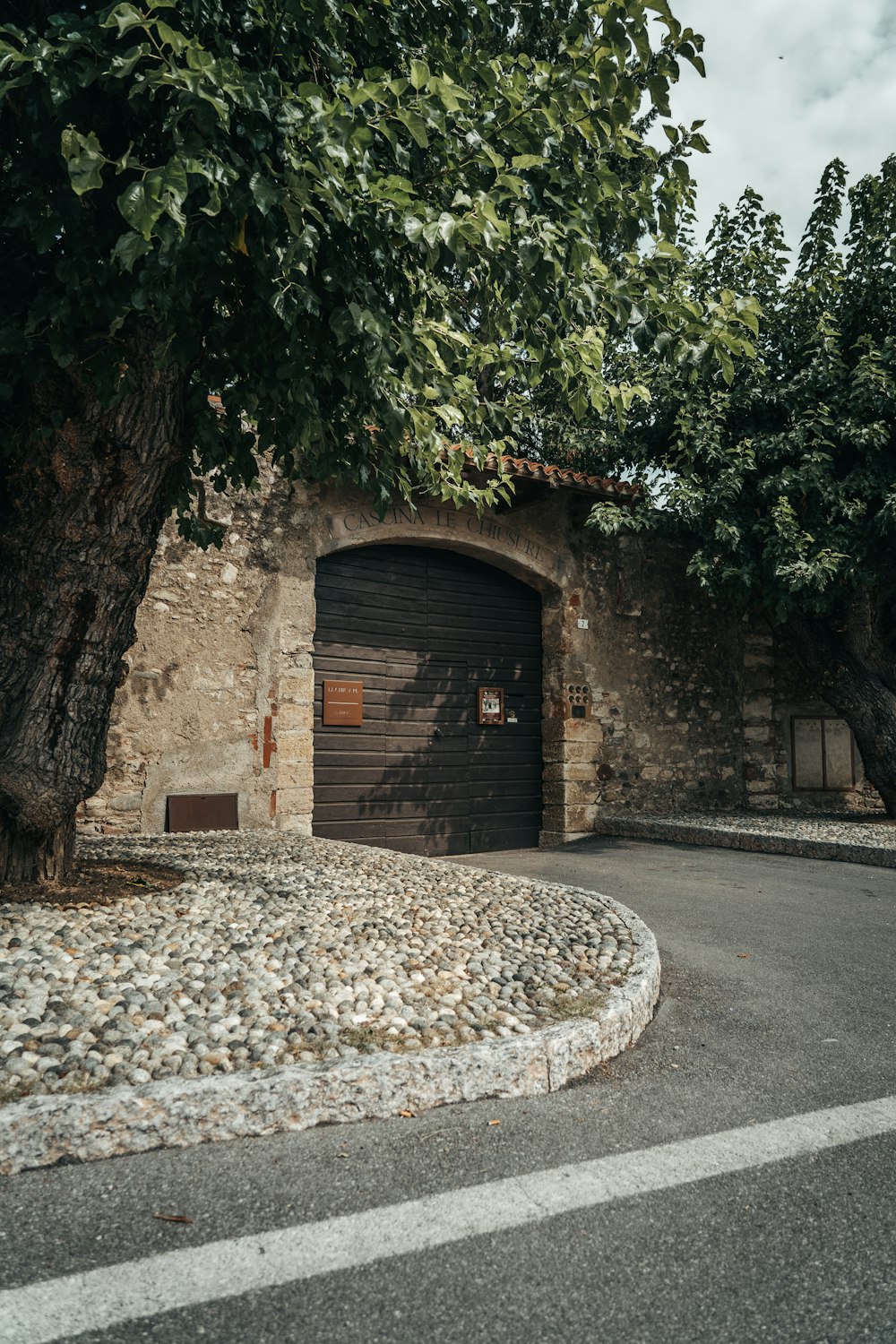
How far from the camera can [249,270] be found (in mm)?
3939

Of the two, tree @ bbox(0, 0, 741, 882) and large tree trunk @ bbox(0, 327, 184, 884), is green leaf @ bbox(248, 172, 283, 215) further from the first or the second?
large tree trunk @ bbox(0, 327, 184, 884)

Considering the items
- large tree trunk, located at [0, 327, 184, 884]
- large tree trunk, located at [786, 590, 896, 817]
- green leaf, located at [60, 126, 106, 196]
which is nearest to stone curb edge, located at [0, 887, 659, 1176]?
large tree trunk, located at [0, 327, 184, 884]

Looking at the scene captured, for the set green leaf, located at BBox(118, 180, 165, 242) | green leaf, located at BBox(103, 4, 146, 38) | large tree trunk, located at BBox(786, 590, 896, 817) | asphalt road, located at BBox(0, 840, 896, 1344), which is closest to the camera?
asphalt road, located at BBox(0, 840, 896, 1344)

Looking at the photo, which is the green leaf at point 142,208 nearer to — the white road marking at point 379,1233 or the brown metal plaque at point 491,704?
the white road marking at point 379,1233

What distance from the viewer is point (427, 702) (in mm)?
9445

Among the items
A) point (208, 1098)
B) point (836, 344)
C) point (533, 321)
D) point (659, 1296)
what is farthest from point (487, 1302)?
point (836, 344)

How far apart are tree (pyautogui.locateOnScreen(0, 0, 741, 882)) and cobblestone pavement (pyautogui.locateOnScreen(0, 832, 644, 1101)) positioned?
1001mm

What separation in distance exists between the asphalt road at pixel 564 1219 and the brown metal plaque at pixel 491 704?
6.58m

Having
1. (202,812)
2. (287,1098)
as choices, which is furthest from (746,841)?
(287,1098)

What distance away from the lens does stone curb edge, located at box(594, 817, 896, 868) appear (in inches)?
311

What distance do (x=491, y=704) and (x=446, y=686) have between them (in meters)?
0.65

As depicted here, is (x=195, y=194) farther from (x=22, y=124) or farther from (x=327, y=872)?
(x=327, y=872)

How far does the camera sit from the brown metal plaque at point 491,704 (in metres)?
9.89

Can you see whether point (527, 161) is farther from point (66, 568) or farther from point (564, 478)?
point (564, 478)
